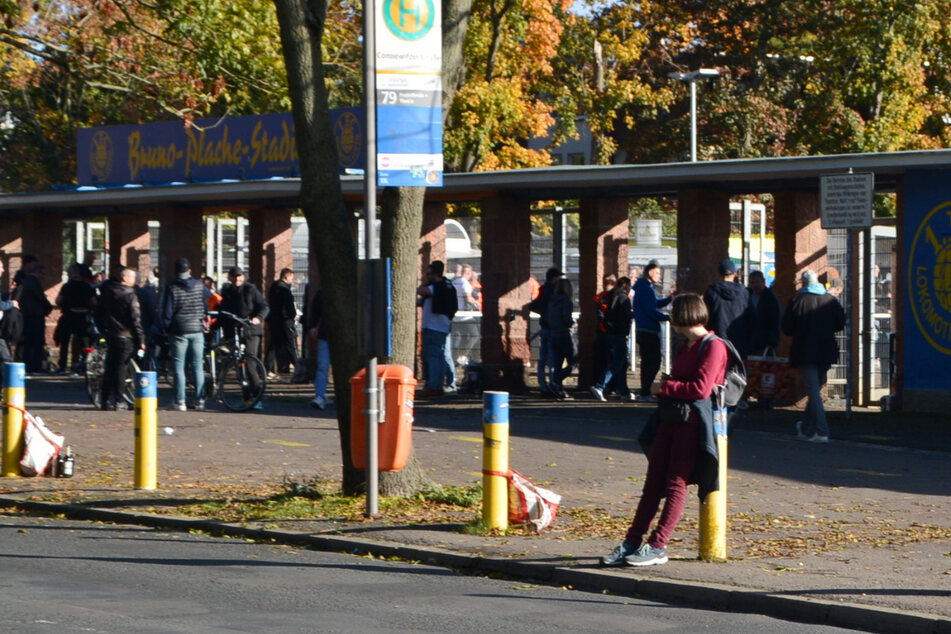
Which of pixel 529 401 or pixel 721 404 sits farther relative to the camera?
pixel 529 401

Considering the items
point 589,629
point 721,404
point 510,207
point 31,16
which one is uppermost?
point 31,16

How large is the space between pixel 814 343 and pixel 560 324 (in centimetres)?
581

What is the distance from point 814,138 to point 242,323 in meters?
24.0

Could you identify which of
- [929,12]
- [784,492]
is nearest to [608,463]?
[784,492]

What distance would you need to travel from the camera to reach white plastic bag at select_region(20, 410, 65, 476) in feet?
44.5

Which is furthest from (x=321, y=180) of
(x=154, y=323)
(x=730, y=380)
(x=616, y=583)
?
(x=154, y=323)

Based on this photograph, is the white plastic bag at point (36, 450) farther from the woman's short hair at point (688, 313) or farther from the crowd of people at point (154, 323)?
the woman's short hair at point (688, 313)

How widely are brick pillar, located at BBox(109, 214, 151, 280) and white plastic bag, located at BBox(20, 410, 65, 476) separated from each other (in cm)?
1748

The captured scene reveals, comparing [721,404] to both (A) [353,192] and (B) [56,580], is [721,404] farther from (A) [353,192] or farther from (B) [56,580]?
(A) [353,192]

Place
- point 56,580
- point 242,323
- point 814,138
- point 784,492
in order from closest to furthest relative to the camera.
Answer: point 56,580 < point 784,492 < point 242,323 < point 814,138

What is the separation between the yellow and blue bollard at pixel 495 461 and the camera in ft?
33.6

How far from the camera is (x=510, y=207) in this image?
23.3 metres

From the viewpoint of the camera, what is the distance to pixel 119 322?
18953 millimetres

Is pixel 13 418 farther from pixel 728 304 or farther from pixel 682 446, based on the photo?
pixel 728 304
